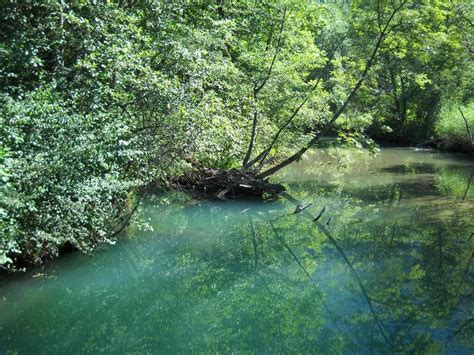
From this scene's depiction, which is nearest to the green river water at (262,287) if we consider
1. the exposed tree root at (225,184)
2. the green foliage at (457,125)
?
the exposed tree root at (225,184)

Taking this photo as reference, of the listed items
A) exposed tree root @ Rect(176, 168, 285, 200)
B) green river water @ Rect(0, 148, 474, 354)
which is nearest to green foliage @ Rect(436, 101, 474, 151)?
green river water @ Rect(0, 148, 474, 354)

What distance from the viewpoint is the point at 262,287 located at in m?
9.65

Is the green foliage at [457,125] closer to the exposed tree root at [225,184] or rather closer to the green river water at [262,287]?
the green river water at [262,287]

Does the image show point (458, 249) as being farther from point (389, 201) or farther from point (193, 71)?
point (193, 71)

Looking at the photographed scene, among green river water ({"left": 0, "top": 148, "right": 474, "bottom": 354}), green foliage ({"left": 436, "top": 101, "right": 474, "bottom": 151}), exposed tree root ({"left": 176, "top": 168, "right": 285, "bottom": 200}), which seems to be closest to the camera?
green river water ({"left": 0, "top": 148, "right": 474, "bottom": 354})

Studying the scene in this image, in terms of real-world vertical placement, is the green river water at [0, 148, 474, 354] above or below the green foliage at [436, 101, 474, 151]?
below

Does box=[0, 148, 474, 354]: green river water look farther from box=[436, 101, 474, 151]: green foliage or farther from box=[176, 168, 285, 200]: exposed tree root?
box=[436, 101, 474, 151]: green foliage

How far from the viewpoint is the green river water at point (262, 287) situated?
7367mm

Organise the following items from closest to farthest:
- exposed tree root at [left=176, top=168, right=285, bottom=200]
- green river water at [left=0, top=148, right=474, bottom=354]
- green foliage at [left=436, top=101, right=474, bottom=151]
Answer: green river water at [left=0, top=148, right=474, bottom=354]
exposed tree root at [left=176, top=168, right=285, bottom=200]
green foliage at [left=436, top=101, right=474, bottom=151]

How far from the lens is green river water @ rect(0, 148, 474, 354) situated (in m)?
7.37

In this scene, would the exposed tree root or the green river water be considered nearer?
the green river water

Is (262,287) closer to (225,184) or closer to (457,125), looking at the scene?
(225,184)

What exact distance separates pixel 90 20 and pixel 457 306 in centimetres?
968

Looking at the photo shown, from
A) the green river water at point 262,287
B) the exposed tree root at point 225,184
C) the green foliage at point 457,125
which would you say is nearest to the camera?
the green river water at point 262,287
